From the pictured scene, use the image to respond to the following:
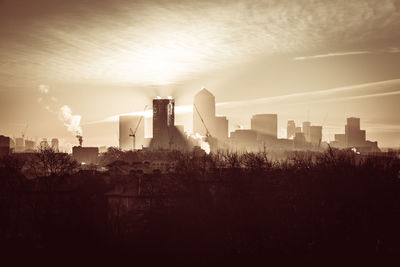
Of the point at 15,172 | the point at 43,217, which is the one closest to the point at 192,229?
the point at 43,217

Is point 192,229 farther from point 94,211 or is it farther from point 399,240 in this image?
point 399,240

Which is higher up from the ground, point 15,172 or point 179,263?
point 15,172

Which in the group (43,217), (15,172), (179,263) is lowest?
(179,263)

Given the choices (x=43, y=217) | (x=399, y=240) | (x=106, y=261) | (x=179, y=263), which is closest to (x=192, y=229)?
(x=179, y=263)

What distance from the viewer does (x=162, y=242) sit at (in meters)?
79.6

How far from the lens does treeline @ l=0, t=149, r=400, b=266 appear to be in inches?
2911

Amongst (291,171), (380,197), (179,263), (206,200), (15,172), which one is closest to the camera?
(179,263)

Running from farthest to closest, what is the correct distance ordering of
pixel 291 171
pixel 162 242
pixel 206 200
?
pixel 291 171
pixel 206 200
pixel 162 242

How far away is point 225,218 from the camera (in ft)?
281

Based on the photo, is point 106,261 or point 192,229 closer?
point 106,261

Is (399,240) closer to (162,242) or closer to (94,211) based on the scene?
(162,242)

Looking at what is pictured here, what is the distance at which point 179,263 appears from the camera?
7194cm

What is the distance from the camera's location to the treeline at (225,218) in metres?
73.9

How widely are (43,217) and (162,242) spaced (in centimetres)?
2350
